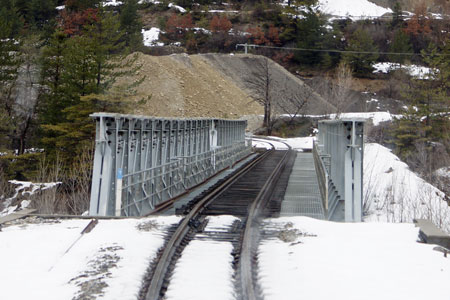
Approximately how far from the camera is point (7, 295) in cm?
553

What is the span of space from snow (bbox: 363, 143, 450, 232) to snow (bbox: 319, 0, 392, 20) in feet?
289

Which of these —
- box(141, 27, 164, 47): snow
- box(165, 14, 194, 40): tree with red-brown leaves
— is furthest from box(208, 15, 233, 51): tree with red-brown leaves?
box(141, 27, 164, 47): snow

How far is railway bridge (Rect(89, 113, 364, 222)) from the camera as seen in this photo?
33.3 ft

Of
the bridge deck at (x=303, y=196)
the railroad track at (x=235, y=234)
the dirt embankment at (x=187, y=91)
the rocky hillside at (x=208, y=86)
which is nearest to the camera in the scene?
the railroad track at (x=235, y=234)

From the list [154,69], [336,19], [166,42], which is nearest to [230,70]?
[154,69]

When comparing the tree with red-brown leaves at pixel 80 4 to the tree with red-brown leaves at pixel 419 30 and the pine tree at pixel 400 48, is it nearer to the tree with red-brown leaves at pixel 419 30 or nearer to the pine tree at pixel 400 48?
the pine tree at pixel 400 48

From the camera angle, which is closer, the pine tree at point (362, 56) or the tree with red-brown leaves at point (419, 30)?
the pine tree at point (362, 56)

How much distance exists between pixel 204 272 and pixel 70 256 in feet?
6.90

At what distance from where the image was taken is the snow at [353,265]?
5.66m

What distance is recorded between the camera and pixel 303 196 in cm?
1554

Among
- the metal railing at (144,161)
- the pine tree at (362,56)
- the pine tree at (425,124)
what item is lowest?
the metal railing at (144,161)

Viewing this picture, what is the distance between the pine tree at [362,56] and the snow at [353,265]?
72.6 m

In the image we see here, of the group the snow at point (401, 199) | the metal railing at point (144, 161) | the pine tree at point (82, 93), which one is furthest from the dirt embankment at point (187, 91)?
the metal railing at point (144, 161)

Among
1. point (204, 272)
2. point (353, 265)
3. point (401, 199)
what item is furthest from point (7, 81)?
point (353, 265)
